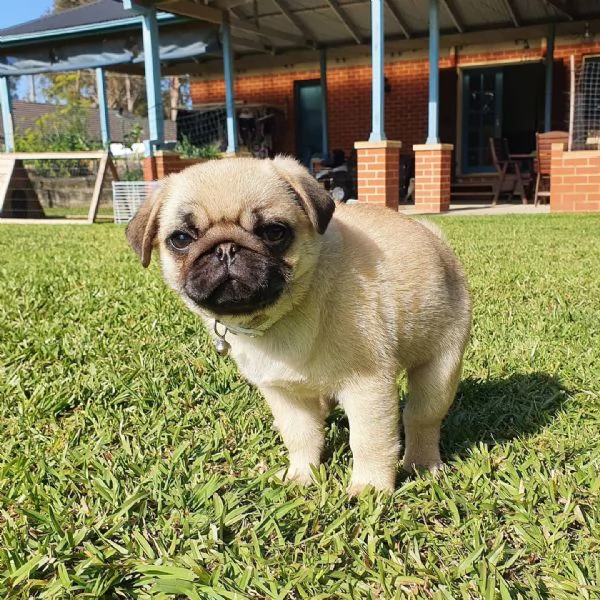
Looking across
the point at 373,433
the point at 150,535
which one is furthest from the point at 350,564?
the point at 150,535

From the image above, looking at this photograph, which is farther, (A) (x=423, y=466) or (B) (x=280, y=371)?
(A) (x=423, y=466)

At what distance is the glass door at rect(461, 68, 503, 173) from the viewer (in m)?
19.0

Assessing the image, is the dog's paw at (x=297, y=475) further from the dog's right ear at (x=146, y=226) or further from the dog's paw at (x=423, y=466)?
the dog's right ear at (x=146, y=226)

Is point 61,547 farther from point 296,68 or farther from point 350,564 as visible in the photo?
point 296,68

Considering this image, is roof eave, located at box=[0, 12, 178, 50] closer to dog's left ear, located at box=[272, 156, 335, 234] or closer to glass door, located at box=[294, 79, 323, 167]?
glass door, located at box=[294, 79, 323, 167]

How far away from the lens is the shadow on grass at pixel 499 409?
10.2 ft

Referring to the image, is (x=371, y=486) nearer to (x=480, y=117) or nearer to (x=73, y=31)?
(x=73, y=31)

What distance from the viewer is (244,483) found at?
261 cm

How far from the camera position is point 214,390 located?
3553 mm

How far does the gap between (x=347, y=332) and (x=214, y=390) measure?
1347 millimetres

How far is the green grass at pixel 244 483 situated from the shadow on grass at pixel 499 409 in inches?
0.6

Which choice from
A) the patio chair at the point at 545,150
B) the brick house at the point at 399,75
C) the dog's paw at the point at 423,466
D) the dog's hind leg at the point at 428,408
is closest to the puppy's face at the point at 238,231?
the dog's hind leg at the point at 428,408

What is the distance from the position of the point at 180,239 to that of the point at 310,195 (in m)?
0.55

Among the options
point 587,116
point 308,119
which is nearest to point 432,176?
point 587,116
